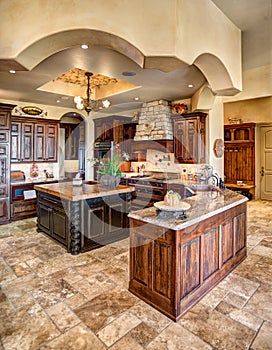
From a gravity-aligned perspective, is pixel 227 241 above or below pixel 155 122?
below

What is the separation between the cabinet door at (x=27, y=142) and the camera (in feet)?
20.1

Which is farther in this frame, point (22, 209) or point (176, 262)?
point (22, 209)

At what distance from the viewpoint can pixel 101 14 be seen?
8.08 ft

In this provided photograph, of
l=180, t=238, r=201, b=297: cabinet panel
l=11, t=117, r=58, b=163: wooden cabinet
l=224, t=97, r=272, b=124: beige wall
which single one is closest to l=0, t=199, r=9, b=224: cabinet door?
l=11, t=117, r=58, b=163: wooden cabinet

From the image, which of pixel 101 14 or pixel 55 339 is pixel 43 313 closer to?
pixel 55 339

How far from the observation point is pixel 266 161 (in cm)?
834

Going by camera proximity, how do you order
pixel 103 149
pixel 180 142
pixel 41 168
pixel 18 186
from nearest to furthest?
pixel 18 186
pixel 180 142
pixel 41 168
pixel 103 149

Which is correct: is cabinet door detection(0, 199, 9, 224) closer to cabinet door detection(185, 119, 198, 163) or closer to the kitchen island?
the kitchen island

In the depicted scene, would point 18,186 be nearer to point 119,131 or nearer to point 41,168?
point 41,168

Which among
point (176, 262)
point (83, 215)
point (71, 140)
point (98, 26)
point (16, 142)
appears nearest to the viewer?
point (176, 262)

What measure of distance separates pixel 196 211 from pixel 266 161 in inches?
277

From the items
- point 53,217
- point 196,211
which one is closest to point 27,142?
point 53,217

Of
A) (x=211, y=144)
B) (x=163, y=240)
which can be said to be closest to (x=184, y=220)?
(x=163, y=240)

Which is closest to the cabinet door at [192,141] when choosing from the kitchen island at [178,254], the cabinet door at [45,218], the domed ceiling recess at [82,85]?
the domed ceiling recess at [82,85]
